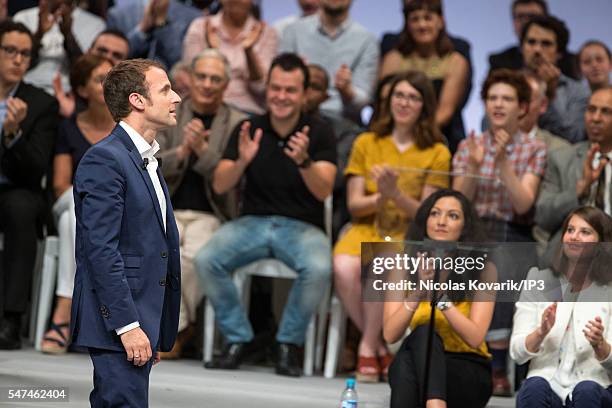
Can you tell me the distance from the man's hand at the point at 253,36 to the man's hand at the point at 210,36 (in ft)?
0.49

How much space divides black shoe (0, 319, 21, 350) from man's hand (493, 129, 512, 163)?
2308mm

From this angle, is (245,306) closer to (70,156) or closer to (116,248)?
(70,156)

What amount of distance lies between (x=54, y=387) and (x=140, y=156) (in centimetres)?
137

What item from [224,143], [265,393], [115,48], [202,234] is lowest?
[265,393]

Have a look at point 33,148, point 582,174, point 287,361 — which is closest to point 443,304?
point 287,361

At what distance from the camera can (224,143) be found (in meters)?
5.04

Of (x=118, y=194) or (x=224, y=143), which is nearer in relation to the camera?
(x=118, y=194)

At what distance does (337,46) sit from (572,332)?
261 cm

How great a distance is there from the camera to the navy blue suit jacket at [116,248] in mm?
2588

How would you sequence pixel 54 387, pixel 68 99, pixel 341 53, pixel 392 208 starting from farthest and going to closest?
1. pixel 341 53
2. pixel 68 99
3. pixel 392 208
4. pixel 54 387

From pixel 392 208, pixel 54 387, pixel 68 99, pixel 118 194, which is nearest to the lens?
pixel 118 194

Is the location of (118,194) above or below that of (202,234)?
above

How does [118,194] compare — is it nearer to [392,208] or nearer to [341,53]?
[392,208]

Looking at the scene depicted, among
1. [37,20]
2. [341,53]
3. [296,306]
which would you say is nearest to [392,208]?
[296,306]
